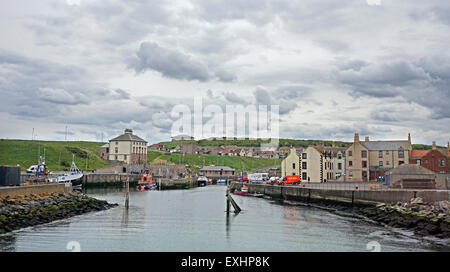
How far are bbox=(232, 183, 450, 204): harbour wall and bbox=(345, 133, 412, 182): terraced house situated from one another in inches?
681

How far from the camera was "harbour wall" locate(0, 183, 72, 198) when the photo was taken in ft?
120

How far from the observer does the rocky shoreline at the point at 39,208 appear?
3297 centimetres

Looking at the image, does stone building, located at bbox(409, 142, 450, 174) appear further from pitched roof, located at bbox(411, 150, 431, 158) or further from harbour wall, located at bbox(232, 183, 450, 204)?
harbour wall, located at bbox(232, 183, 450, 204)

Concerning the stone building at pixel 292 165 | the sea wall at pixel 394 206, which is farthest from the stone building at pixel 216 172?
the sea wall at pixel 394 206

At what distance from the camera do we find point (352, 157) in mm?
76875

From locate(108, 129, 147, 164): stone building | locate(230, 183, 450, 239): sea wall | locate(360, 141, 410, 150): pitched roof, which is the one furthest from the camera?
locate(108, 129, 147, 164): stone building

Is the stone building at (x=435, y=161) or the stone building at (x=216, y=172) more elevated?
the stone building at (x=435, y=161)

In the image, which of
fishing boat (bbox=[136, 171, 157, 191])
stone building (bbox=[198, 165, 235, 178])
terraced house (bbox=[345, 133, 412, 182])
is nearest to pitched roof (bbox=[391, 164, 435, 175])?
terraced house (bbox=[345, 133, 412, 182])

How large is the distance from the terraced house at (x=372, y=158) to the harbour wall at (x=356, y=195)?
17302mm

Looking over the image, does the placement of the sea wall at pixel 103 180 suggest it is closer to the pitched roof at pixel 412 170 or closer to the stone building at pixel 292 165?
the stone building at pixel 292 165

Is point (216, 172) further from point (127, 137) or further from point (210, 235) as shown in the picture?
point (210, 235)

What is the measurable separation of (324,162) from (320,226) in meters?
44.6

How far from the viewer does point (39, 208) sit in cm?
3859
